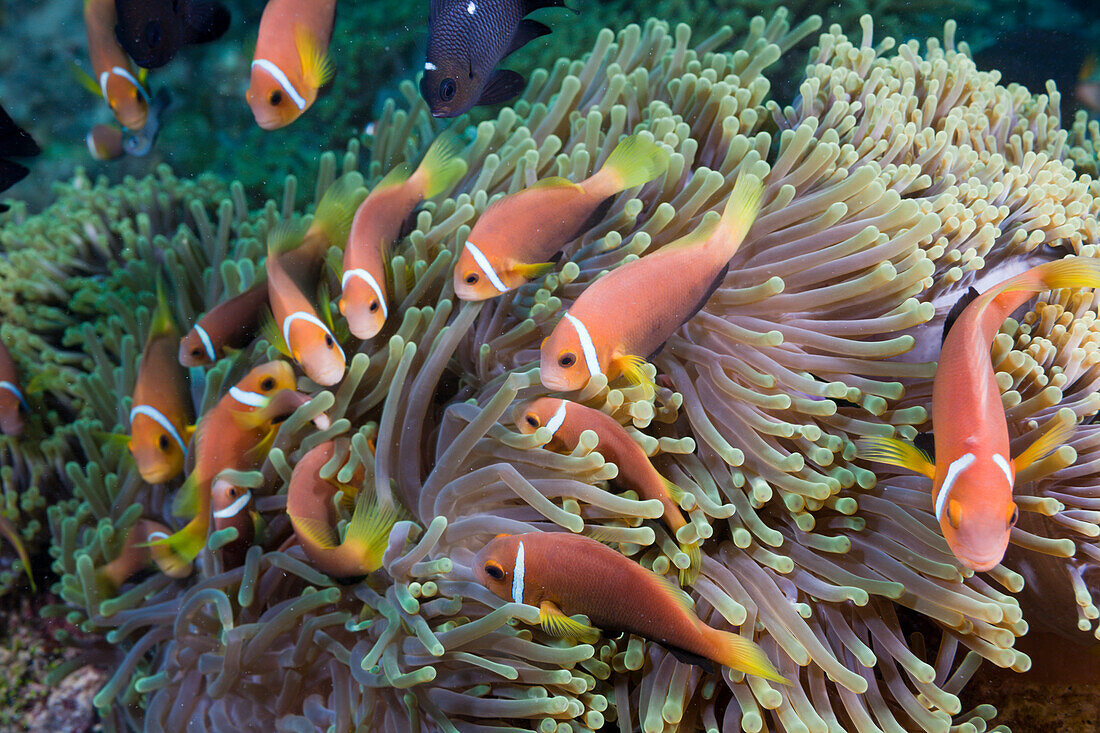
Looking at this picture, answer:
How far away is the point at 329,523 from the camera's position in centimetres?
138

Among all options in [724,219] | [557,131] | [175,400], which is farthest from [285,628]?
[557,131]

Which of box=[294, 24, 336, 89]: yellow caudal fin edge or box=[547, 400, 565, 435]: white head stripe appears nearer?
box=[547, 400, 565, 435]: white head stripe

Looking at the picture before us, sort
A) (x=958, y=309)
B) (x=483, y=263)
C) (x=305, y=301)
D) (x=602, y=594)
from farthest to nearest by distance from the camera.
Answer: (x=305, y=301) < (x=483, y=263) < (x=958, y=309) < (x=602, y=594)

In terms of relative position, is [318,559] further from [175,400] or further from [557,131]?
[557,131]

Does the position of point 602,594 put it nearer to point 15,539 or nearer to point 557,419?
point 557,419

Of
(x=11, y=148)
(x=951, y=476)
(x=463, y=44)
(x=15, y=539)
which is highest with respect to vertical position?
(x=463, y=44)

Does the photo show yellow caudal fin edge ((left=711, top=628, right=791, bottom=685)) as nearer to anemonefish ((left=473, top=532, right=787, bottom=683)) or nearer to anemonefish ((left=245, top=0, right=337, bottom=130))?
anemonefish ((left=473, top=532, right=787, bottom=683))

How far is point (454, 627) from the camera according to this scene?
130 centimetres

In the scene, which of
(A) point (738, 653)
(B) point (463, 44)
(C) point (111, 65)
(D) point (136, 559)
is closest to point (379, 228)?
(B) point (463, 44)

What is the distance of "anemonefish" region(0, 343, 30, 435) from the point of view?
1859 mm

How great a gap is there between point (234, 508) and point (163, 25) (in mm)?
1401

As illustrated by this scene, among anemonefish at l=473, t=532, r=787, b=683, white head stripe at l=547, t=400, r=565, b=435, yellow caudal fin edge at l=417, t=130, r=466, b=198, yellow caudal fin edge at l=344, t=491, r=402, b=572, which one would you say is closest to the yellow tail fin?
anemonefish at l=473, t=532, r=787, b=683

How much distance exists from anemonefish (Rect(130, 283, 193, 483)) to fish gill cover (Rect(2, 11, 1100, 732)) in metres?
0.10

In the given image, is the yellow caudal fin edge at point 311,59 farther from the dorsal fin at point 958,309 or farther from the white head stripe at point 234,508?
the dorsal fin at point 958,309
